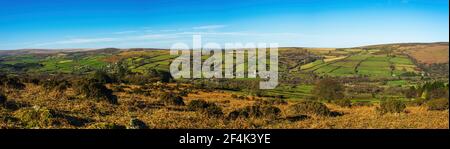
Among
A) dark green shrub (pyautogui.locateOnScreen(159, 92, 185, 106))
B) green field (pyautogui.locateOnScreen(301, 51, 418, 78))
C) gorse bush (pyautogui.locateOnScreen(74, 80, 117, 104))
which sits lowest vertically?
green field (pyautogui.locateOnScreen(301, 51, 418, 78))

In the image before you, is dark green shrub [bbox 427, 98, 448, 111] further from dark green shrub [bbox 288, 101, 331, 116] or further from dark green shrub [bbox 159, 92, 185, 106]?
dark green shrub [bbox 159, 92, 185, 106]

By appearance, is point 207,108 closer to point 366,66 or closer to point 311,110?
point 311,110

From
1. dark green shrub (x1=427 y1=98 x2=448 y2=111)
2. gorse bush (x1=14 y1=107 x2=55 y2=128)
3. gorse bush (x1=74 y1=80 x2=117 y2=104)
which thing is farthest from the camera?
dark green shrub (x1=427 y1=98 x2=448 y2=111)

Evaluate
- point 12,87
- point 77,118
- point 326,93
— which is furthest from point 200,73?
point 77,118

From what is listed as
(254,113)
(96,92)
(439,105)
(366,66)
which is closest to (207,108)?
(254,113)

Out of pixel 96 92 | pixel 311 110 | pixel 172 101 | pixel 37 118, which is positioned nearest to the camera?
pixel 37 118

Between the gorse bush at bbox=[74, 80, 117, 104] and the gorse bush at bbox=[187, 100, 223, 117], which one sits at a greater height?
the gorse bush at bbox=[74, 80, 117, 104]

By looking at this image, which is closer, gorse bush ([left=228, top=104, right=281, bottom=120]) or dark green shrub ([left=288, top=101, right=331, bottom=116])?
gorse bush ([left=228, top=104, right=281, bottom=120])

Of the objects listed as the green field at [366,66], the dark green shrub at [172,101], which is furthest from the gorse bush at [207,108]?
the green field at [366,66]

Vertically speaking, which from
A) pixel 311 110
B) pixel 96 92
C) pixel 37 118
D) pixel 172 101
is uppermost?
pixel 37 118

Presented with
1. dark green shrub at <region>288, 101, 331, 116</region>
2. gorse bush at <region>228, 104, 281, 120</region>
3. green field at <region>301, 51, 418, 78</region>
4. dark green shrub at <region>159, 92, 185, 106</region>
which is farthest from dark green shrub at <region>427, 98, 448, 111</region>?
green field at <region>301, 51, 418, 78</region>
